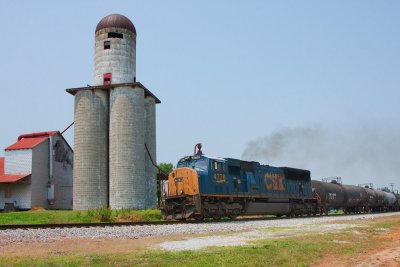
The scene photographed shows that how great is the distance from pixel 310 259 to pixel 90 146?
33826mm

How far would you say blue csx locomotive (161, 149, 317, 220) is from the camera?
23.5 meters

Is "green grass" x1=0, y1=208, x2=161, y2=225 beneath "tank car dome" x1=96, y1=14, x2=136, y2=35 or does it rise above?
beneath

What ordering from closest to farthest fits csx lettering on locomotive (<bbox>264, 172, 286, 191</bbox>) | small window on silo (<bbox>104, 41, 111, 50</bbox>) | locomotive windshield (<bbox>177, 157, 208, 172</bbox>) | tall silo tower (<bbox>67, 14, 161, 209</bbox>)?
locomotive windshield (<bbox>177, 157, 208, 172</bbox>)
csx lettering on locomotive (<bbox>264, 172, 286, 191</bbox>)
tall silo tower (<bbox>67, 14, 161, 209</bbox>)
small window on silo (<bbox>104, 41, 111, 50</bbox>)

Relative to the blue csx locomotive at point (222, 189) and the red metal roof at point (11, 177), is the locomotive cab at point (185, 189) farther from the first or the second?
the red metal roof at point (11, 177)

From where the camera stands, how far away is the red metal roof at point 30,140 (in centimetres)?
4488

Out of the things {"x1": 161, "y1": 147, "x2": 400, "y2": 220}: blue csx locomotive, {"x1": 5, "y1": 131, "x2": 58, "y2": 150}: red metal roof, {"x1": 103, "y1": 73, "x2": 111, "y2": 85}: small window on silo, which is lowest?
{"x1": 161, "y1": 147, "x2": 400, "y2": 220}: blue csx locomotive

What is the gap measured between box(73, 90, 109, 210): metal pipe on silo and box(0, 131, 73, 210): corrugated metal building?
566 cm

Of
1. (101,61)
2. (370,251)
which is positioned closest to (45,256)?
(370,251)

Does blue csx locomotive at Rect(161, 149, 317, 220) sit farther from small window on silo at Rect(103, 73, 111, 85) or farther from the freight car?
small window on silo at Rect(103, 73, 111, 85)

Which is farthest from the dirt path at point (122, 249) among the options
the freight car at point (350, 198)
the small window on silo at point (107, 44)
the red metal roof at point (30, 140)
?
the red metal roof at point (30, 140)

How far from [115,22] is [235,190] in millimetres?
24752

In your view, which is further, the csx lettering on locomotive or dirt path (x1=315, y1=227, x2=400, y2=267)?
the csx lettering on locomotive

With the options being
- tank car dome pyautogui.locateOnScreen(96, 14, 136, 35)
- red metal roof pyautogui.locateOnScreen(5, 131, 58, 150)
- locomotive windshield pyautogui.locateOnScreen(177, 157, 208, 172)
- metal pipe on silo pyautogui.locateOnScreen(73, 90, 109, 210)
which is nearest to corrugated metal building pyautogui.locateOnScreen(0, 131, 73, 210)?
red metal roof pyautogui.locateOnScreen(5, 131, 58, 150)

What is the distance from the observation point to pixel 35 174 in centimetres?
4450
